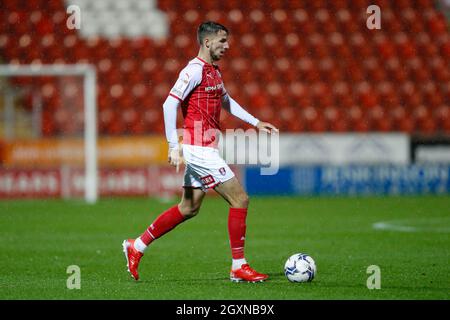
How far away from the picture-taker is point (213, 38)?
7723 millimetres

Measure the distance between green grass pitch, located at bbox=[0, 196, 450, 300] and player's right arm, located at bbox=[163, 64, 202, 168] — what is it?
1163 millimetres

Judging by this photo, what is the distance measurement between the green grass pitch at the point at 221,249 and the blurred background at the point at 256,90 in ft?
5.09

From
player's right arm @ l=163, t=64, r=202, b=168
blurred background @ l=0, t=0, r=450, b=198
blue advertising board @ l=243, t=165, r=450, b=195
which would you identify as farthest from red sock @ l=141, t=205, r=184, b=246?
blue advertising board @ l=243, t=165, r=450, b=195

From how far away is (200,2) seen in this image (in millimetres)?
22766

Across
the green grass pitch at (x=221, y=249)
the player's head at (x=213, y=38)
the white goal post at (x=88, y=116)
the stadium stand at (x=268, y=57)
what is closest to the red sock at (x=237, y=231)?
the green grass pitch at (x=221, y=249)

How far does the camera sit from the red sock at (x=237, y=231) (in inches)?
300

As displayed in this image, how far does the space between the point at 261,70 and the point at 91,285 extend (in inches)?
598

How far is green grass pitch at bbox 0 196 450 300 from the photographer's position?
7016mm

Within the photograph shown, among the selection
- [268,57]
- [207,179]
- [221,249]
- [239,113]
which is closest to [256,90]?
[268,57]

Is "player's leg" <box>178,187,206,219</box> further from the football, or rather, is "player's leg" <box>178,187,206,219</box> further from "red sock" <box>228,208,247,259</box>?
the football

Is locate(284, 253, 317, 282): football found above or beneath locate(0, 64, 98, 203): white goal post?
beneath

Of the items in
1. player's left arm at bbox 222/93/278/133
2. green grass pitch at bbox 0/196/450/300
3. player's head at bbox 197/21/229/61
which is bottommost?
green grass pitch at bbox 0/196/450/300

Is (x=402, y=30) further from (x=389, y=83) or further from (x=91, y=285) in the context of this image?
(x=91, y=285)
